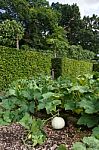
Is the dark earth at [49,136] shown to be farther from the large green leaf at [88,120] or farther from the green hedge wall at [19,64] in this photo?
→ the green hedge wall at [19,64]

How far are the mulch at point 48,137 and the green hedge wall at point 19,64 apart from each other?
259 inches

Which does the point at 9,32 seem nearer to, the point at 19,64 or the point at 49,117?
the point at 19,64

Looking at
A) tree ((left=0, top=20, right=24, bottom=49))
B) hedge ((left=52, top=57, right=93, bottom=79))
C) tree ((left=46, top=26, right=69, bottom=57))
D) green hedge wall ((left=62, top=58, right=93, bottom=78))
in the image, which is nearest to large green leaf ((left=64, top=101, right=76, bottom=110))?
green hedge wall ((left=62, top=58, right=93, bottom=78))

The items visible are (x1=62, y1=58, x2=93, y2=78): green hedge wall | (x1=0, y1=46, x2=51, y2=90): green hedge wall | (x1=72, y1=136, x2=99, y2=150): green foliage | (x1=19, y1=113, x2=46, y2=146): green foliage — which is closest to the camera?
(x1=72, y1=136, x2=99, y2=150): green foliage

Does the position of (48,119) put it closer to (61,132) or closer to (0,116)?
(61,132)

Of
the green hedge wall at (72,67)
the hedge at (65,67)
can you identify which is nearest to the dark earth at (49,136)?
A: the green hedge wall at (72,67)

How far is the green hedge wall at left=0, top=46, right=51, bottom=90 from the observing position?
28.8 ft

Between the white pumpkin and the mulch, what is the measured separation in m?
0.03

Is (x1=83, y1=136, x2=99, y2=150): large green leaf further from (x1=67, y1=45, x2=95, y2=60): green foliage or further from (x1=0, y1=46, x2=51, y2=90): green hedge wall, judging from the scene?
(x1=67, y1=45, x2=95, y2=60): green foliage

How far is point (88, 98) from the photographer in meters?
1.80

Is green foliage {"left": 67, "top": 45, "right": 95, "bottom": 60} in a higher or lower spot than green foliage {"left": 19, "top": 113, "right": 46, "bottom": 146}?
lower

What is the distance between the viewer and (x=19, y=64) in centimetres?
977

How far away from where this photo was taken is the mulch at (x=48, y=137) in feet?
5.56

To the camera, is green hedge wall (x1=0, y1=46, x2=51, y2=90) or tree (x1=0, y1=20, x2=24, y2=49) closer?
green hedge wall (x1=0, y1=46, x2=51, y2=90)
